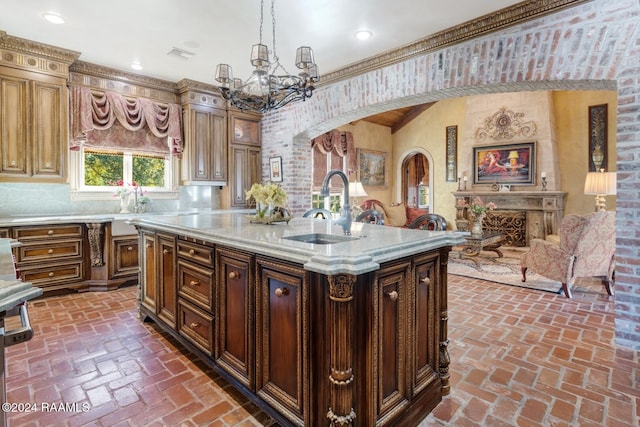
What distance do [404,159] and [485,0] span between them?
6.51m

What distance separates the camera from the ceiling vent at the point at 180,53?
13.2 feet

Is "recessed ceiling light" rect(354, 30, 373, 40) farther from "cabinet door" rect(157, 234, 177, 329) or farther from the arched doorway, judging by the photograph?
the arched doorway

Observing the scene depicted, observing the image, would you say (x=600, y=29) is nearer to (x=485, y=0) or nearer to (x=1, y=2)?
(x=485, y=0)

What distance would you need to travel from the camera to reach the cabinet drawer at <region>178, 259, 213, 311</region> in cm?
217

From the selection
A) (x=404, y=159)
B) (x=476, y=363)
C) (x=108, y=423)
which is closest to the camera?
(x=108, y=423)

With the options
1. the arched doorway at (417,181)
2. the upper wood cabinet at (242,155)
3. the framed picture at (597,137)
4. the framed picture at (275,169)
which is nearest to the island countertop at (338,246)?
the framed picture at (275,169)

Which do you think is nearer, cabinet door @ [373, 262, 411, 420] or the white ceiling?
cabinet door @ [373, 262, 411, 420]

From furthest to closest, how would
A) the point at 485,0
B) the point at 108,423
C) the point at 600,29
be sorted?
the point at 485,0, the point at 600,29, the point at 108,423

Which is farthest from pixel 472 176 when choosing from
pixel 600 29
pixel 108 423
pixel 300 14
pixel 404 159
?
pixel 108 423

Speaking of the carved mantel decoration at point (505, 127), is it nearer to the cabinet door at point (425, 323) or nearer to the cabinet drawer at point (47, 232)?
the cabinet door at point (425, 323)

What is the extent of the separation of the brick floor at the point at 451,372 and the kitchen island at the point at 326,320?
0.58 ft

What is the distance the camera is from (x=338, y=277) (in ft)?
4.51

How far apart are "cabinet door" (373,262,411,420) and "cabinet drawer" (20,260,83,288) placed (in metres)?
4.08

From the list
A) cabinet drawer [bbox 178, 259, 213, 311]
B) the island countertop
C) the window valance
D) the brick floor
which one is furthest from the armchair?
the window valance
